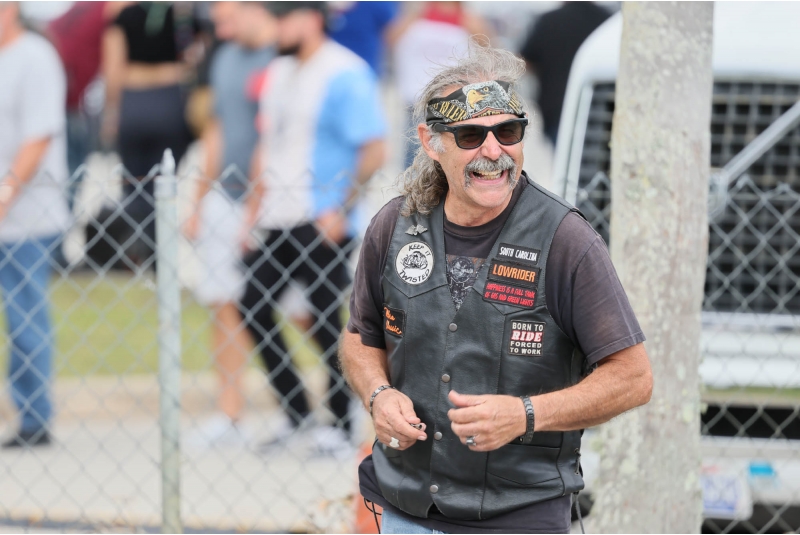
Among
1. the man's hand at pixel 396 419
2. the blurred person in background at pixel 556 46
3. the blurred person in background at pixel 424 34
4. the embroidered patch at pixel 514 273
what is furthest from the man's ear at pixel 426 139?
the blurred person in background at pixel 556 46

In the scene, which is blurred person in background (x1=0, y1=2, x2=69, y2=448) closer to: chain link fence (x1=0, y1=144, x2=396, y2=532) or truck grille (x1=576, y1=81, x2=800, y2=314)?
chain link fence (x1=0, y1=144, x2=396, y2=532)

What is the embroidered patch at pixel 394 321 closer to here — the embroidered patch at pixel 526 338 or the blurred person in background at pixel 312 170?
the embroidered patch at pixel 526 338

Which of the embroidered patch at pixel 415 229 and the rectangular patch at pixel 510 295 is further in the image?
the embroidered patch at pixel 415 229

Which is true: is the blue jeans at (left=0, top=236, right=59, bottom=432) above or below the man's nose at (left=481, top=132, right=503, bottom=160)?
below

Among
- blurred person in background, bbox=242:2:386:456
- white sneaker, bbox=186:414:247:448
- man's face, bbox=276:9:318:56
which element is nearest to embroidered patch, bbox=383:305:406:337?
blurred person in background, bbox=242:2:386:456

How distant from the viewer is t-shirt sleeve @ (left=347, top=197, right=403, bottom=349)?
2.53 m

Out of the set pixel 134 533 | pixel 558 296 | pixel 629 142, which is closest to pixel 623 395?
pixel 558 296

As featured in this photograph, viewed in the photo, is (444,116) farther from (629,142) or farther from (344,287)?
(344,287)

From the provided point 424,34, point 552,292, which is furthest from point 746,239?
point 424,34

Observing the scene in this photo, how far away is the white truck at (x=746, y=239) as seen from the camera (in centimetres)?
376

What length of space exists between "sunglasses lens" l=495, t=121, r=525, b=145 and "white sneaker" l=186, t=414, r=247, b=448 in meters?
3.28

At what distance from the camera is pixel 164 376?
146 inches

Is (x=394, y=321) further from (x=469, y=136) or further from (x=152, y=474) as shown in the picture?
(x=152, y=474)

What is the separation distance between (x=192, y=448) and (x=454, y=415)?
11.4ft
